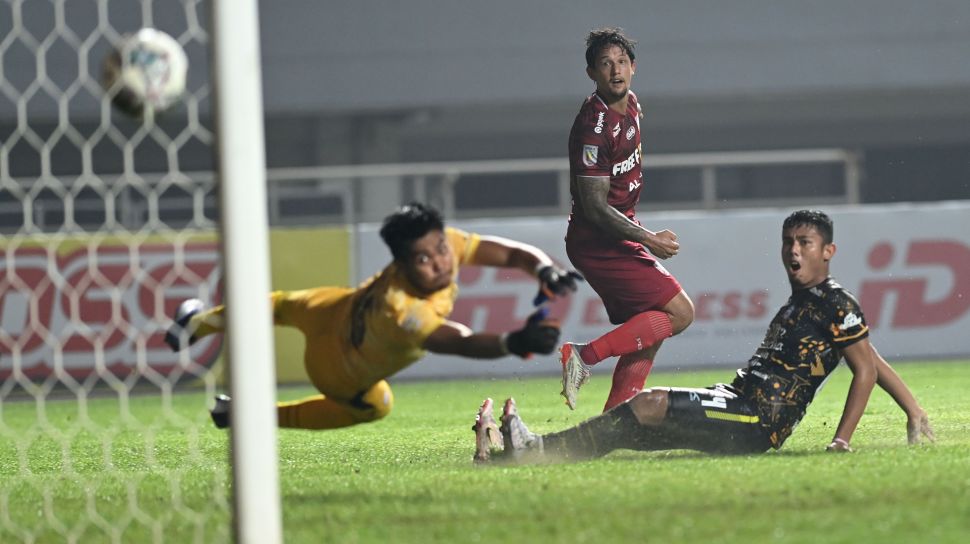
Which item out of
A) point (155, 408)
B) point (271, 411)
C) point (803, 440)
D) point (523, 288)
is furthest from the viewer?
point (523, 288)

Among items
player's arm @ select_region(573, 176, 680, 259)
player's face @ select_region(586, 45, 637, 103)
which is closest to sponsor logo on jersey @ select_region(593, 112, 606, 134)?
player's face @ select_region(586, 45, 637, 103)

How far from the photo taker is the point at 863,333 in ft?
20.2

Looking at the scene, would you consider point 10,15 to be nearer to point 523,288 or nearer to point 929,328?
point 523,288

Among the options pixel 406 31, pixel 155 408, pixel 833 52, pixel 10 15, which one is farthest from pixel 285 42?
pixel 155 408

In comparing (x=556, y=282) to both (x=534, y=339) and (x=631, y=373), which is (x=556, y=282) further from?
(x=631, y=373)

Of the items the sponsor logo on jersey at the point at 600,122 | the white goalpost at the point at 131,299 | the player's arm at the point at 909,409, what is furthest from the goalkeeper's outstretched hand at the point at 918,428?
the white goalpost at the point at 131,299

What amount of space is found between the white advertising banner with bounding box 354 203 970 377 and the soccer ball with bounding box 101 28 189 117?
7680 millimetres

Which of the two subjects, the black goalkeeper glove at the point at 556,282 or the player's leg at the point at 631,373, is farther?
the player's leg at the point at 631,373

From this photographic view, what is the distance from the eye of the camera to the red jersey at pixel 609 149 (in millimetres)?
6883

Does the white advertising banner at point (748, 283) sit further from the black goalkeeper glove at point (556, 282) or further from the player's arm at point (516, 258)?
the black goalkeeper glove at point (556, 282)

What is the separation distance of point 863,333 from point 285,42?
15.5m

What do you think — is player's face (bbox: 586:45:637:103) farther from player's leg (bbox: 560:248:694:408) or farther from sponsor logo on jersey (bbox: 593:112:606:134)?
player's leg (bbox: 560:248:694:408)

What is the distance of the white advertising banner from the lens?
42.5 feet

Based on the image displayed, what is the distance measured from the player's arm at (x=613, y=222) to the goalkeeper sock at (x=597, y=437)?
102 cm
